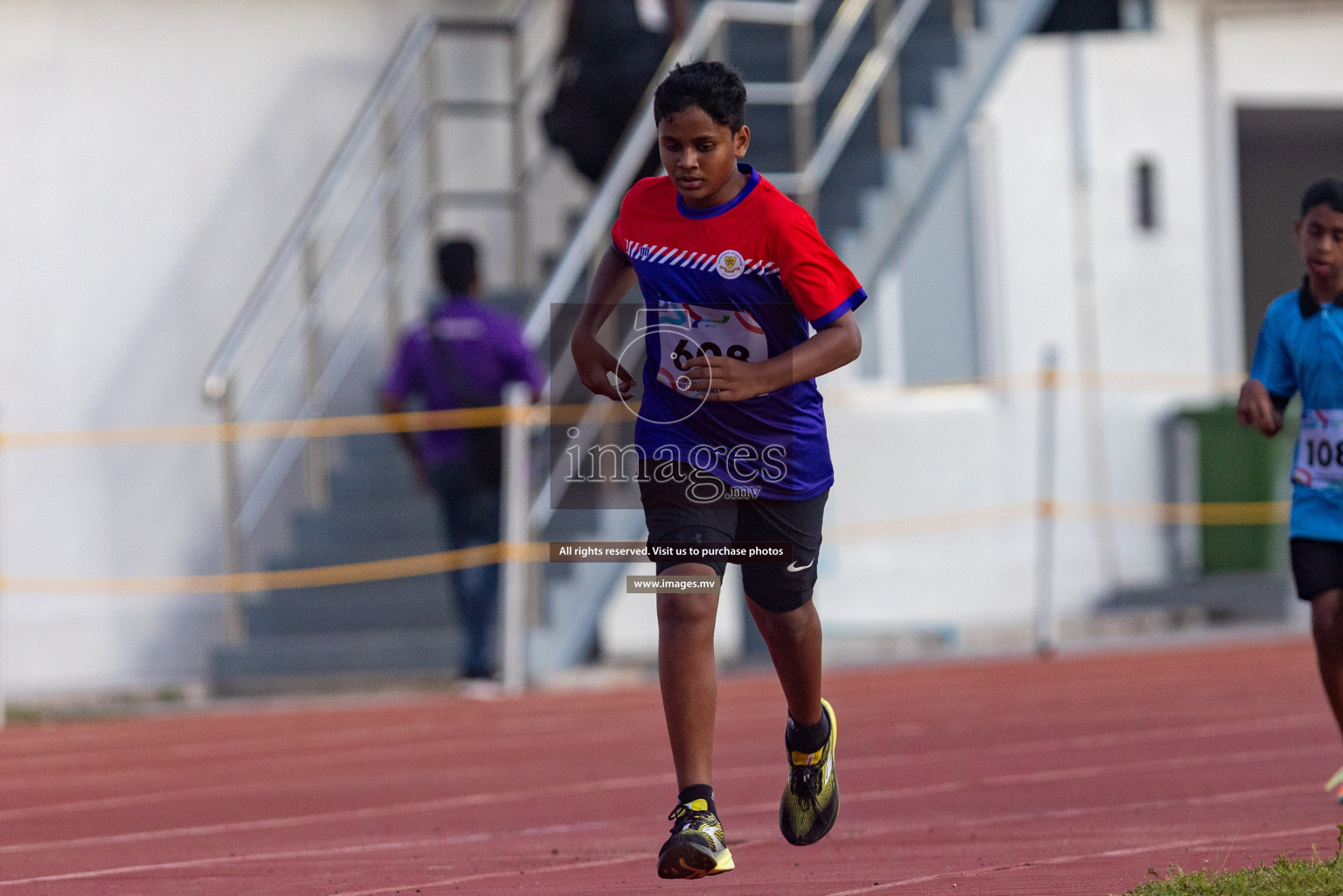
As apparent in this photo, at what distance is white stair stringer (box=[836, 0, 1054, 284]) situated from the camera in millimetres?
12125

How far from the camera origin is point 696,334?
191 inches

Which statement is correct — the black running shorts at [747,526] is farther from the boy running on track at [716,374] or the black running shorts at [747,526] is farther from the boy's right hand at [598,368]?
the boy's right hand at [598,368]

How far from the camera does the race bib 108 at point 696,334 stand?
484 cm

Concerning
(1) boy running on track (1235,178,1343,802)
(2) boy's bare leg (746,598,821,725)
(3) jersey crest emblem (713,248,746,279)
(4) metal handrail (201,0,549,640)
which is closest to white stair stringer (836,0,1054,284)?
(4) metal handrail (201,0,549,640)

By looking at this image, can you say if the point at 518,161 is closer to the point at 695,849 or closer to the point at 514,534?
the point at 514,534

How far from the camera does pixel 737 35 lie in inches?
500

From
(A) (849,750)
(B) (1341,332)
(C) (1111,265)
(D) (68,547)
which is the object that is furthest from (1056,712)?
(C) (1111,265)

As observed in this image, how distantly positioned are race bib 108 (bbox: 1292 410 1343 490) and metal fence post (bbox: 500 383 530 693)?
18.5 feet

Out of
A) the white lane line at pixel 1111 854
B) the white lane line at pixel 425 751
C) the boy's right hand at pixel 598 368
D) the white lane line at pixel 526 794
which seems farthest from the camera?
the white lane line at pixel 425 751

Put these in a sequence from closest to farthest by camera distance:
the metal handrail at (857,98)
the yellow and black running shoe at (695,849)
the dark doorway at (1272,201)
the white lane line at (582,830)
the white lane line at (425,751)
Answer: the yellow and black running shoe at (695,849) → the white lane line at (582,830) → the white lane line at (425,751) → the metal handrail at (857,98) → the dark doorway at (1272,201)

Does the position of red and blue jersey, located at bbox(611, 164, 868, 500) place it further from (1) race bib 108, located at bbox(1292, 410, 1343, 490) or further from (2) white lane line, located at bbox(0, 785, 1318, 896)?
A: (1) race bib 108, located at bbox(1292, 410, 1343, 490)

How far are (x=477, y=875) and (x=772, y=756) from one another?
3039 mm

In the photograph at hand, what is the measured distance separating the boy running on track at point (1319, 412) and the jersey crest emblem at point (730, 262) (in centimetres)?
206

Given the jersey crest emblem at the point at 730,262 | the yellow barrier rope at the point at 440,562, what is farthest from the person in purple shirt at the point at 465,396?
the jersey crest emblem at the point at 730,262
